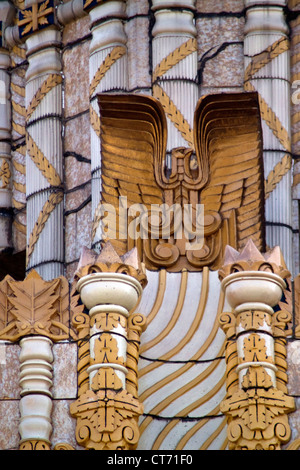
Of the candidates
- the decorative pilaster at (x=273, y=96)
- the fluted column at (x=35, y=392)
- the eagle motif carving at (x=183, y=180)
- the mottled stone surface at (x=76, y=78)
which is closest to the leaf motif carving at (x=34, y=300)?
the fluted column at (x=35, y=392)

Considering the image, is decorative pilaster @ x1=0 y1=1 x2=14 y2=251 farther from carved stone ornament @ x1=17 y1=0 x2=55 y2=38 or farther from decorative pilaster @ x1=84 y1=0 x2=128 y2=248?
decorative pilaster @ x1=84 y1=0 x2=128 y2=248

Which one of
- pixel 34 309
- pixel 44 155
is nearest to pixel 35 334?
pixel 34 309

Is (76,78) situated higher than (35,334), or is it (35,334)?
(76,78)

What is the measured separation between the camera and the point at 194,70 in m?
29.9

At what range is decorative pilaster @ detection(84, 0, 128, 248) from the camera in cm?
2991

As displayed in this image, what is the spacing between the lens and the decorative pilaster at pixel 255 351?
23.6 m

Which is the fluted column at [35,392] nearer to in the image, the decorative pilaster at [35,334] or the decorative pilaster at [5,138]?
the decorative pilaster at [35,334]

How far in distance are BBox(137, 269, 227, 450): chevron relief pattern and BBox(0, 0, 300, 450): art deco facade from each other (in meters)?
0.02

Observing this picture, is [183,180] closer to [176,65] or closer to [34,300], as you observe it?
[34,300]

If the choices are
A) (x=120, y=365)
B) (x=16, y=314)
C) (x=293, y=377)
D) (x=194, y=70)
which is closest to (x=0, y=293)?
(x=16, y=314)

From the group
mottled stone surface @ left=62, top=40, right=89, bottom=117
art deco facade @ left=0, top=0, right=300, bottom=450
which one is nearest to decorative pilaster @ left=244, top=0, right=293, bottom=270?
art deco facade @ left=0, top=0, right=300, bottom=450

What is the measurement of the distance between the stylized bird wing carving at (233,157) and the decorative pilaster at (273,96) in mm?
2610

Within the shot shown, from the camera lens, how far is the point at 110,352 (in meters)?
24.1

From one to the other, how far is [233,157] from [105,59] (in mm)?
4297
